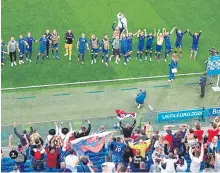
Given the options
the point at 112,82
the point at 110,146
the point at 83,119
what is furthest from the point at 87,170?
the point at 112,82

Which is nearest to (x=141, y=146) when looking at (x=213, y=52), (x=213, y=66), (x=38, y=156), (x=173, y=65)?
(x=38, y=156)

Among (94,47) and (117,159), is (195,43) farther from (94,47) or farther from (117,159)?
(117,159)

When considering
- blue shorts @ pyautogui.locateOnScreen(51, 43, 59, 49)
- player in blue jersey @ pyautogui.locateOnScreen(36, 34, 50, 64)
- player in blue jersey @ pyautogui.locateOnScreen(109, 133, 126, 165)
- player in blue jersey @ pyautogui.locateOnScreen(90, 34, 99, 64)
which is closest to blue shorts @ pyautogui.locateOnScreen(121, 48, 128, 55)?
player in blue jersey @ pyautogui.locateOnScreen(90, 34, 99, 64)

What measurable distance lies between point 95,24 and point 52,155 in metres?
12.3

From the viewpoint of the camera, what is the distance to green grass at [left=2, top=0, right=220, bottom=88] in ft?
86.4

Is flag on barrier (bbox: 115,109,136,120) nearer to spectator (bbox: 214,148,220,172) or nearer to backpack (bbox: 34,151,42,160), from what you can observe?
spectator (bbox: 214,148,220,172)

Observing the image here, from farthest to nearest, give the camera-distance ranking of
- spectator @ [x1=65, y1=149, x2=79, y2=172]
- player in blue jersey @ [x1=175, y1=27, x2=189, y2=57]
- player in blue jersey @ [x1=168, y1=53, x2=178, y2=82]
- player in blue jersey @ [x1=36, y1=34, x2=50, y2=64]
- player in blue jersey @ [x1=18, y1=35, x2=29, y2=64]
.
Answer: player in blue jersey @ [x1=175, y1=27, x2=189, y2=57]
player in blue jersey @ [x1=36, y1=34, x2=50, y2=64]
player in blue jersey @ [x1=18, y1=35, x2=29, y2=64]
player in blue jersey @ [x1=168, y1=53, x2=178, y2=82]
spectator @ [x1=65, y1=149, x2=79, y2=172]

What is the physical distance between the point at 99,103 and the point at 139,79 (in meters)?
2.50

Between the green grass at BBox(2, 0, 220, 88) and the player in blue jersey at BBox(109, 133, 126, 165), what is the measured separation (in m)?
7.30

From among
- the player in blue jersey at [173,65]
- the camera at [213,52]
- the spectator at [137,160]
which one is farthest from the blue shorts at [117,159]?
the camera at [213,52]

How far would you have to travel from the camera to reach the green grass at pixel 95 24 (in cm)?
2633

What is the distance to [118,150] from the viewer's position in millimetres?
19188

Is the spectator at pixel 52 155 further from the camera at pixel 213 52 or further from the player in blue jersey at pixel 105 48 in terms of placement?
the camera at pixel 213 52

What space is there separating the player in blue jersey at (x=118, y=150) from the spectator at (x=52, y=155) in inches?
71.7
